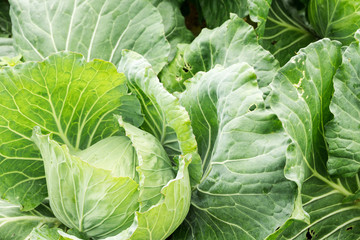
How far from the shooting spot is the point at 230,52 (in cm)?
147

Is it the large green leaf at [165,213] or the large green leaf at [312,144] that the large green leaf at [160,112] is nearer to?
the large green leaf at [165,213]

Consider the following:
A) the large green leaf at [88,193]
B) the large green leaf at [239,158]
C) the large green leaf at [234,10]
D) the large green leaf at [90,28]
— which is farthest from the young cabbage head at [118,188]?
the large green leaf at [234,10]

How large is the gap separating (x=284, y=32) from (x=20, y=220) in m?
1.36

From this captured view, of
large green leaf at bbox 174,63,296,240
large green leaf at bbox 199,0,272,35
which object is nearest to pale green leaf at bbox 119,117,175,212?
large green leaf at bbox 174,63,296,240

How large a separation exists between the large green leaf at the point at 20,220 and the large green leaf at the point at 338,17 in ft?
4.15

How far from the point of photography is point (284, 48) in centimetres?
191

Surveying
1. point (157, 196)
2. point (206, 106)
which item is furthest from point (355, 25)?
point (157, 196)

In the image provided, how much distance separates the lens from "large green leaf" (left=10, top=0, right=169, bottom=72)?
1585 millimetres

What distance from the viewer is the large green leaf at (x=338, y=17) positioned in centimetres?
156

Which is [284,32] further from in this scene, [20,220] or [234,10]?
[20,220]

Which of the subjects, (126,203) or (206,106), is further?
(206,106)

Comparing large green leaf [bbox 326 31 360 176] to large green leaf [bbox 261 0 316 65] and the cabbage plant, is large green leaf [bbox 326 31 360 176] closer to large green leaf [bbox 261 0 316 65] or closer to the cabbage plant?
the cabbage plant

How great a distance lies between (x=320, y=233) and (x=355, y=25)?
78 centimetres

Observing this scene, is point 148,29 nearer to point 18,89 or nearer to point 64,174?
point 18,89
